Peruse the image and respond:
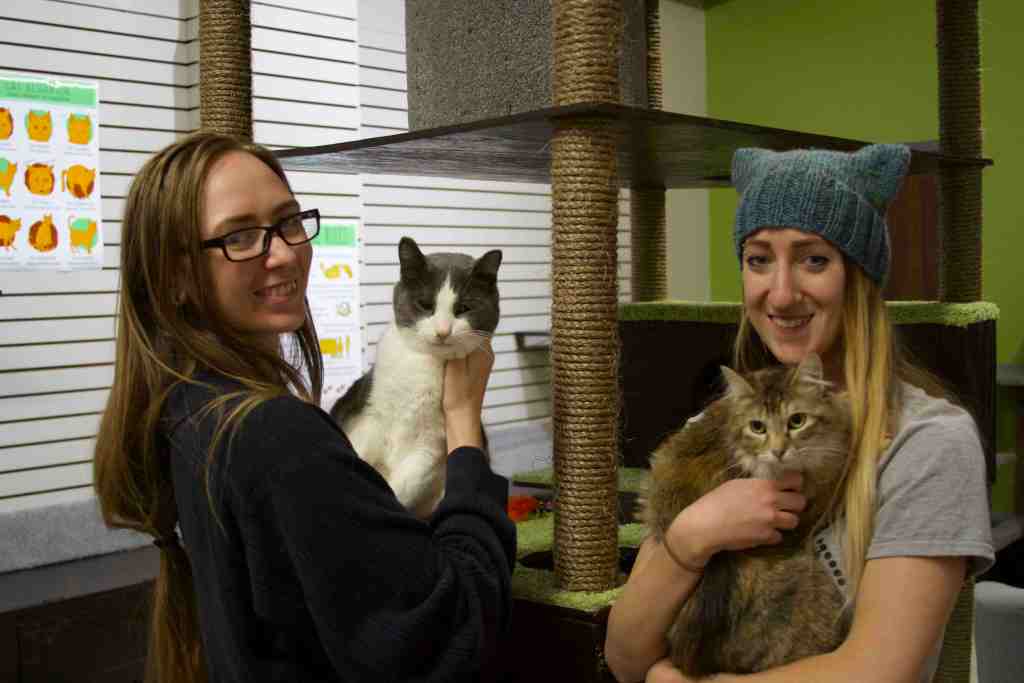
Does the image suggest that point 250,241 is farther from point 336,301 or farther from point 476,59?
point 336,301

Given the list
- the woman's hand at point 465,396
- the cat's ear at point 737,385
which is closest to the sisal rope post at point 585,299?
the woman's hand at point 465,396

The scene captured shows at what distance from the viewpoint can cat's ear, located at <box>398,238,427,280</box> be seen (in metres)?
1.63

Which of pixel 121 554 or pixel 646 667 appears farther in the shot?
pixel 121 554

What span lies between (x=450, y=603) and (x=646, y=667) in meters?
0.27

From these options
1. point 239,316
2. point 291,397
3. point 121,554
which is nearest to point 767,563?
point 291,397

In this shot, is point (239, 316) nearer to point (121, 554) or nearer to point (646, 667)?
point (646, 667)

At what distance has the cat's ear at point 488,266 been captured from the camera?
5.46 ft

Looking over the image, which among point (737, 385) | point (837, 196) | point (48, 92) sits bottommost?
point (737, 385)

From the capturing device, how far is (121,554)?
10.5 ft

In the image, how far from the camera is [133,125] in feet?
10.7

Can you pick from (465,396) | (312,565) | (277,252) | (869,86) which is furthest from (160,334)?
(869,86)

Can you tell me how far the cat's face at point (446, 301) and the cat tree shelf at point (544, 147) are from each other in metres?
0.21

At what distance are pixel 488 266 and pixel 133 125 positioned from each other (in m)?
2.11

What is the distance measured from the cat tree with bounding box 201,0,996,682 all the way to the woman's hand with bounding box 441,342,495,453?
13cm
